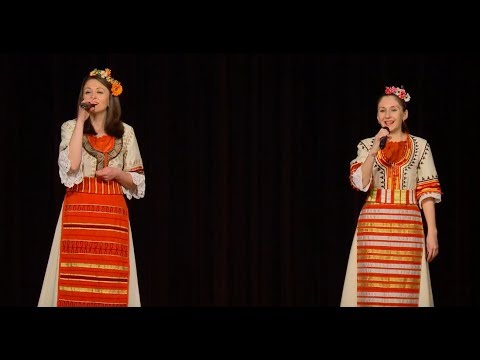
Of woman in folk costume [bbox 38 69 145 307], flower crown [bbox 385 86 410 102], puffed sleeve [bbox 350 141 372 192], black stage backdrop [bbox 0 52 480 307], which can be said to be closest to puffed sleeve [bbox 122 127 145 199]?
woman in folk costume [bbox 38 69 145 307]

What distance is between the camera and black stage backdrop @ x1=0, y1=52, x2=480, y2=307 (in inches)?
270

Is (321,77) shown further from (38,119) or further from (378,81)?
(38,119)

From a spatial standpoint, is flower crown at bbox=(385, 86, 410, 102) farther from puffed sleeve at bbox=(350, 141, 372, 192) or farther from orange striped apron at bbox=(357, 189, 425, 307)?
orange striped apron at bbox=(357, 189, 425, 307)

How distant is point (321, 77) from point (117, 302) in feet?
7.08

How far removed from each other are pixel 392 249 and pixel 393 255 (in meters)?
0.03

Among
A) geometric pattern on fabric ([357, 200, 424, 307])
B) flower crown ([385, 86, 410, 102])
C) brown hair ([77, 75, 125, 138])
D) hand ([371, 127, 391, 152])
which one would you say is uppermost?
flower crown ([385, 86, 410, 102])

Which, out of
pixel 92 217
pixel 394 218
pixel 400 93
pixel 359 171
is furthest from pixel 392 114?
pixel 92 217

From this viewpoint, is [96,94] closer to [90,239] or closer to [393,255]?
[90,239]

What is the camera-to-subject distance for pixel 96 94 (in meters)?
5.59

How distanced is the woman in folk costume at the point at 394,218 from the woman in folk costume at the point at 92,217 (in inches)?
45.7

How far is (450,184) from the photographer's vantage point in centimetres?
704

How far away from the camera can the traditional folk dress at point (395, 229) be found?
572 cm

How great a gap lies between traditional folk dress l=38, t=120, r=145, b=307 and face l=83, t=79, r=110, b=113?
0.49 feet

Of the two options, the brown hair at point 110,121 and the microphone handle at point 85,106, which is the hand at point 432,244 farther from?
the microphone handle at point 85,106
